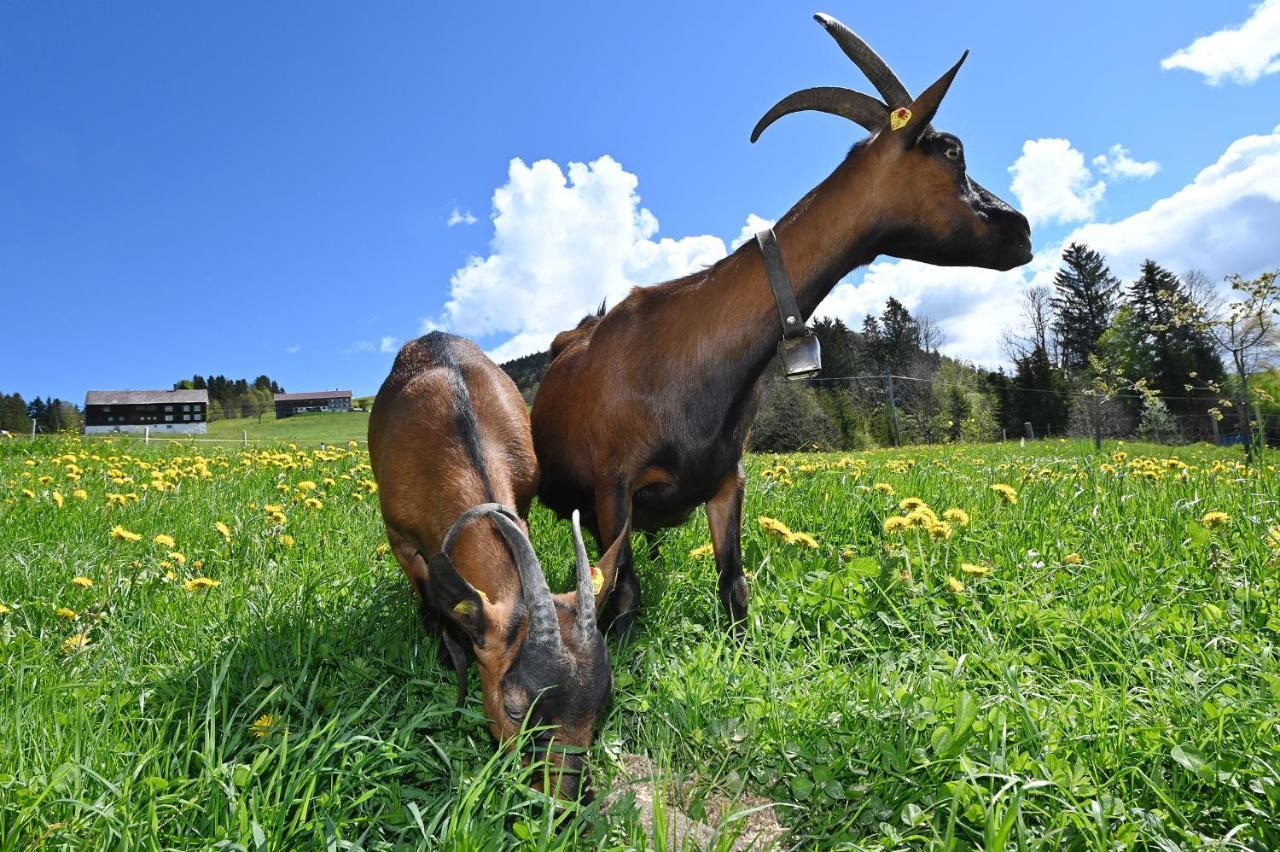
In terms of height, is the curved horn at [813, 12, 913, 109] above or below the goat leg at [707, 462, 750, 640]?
above

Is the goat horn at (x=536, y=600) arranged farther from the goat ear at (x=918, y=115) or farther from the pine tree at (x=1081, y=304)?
the pine tree at (x=1081, y=304)

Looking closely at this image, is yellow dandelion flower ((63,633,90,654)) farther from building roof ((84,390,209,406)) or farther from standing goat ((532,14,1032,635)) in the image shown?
building roof ((84,390,209,406))

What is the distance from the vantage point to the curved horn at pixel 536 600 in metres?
2.11

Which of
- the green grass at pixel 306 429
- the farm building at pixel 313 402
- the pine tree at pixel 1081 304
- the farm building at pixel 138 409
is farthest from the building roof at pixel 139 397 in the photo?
the pine tree at pixel 1081 304

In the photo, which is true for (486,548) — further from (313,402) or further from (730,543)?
(313,402)

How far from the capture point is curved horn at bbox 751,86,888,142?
10.6 feet

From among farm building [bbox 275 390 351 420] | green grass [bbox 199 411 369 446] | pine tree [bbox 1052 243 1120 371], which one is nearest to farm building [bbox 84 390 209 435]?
farm building [bbox 275 390 351 420]

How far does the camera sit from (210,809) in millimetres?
1979

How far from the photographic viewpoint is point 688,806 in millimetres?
2285

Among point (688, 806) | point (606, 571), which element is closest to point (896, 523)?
point (606, 571)

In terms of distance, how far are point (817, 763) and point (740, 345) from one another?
1.71m

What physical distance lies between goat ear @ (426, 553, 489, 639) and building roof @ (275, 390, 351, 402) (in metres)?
150

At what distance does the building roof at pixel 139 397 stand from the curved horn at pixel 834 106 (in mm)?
137354

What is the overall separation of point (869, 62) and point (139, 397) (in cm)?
14330
